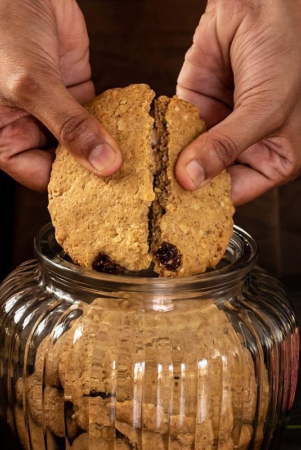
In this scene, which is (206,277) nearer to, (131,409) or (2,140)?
(131,409)

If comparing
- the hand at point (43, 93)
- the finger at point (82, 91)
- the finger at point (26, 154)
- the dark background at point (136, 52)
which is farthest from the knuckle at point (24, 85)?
the dark background at point (136, 52)

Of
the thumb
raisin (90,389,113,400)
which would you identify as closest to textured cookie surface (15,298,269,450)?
raisin (90,389,113,400)

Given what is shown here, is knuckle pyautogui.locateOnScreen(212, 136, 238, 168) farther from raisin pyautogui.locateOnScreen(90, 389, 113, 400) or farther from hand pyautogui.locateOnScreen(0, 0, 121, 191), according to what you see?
raisin pyautogui.locateOnScreen(90, 389, 113, 400)

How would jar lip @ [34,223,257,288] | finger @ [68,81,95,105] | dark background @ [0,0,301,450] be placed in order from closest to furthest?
jar lip @ [34,223,257,288] < finger @ [68,81,95,105] < dark background @ [0,0,301,450]

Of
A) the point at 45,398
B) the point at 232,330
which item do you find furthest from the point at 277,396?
the point at 45,398

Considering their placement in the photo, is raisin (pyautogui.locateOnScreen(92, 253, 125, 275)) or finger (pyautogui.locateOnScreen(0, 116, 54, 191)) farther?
finger (pyautogui.locateOnScreen(0, 116, 54, 191))

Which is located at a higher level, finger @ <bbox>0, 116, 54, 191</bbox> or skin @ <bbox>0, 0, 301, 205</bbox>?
skin @ <bbox>0, 0, 301, 205</bbox>

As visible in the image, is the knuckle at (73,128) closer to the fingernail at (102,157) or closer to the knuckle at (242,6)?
the fingernail at (102,157)

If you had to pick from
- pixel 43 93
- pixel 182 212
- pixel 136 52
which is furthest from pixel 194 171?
Answer: pixel 136 52
